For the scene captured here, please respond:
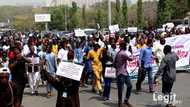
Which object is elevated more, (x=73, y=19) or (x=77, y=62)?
(x=73, y=19)

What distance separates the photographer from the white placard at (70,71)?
962 cm

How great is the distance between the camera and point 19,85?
12.9 meters

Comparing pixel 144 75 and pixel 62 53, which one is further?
pixel 62 53

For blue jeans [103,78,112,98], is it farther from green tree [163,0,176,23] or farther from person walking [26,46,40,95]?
green tree [163,0,176,23]

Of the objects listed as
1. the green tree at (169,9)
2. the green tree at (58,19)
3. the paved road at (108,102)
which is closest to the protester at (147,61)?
the paved road at (108,102)

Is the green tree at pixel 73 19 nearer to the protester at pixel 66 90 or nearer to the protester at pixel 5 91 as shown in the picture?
the protester at pixel 5 91

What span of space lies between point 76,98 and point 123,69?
17.4 ft

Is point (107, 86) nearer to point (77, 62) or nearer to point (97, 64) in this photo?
point (97, 64)

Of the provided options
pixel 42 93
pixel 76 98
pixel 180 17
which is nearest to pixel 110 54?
pixel 42 93

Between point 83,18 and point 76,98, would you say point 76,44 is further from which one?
point 83,18

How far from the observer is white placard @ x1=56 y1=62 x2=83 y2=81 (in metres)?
9.62

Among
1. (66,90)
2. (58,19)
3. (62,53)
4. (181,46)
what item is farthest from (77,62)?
(58,19)

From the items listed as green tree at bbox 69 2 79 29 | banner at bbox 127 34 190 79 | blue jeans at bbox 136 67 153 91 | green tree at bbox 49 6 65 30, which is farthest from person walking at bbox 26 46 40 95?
green tree at bbox 49 6 65 30

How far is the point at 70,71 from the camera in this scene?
9656 mm
